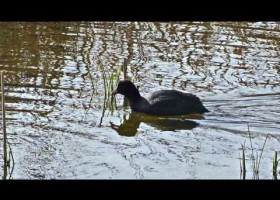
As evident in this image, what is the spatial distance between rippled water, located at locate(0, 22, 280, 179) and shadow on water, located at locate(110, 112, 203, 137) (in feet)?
0.05

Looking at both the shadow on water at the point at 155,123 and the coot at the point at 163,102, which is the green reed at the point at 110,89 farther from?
the shadow on water at the point at 155,123

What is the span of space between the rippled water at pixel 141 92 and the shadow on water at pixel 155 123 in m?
0.01

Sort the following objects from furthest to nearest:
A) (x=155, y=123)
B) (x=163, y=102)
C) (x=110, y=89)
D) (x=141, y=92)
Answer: (x=141, y=92)
(x=110, y=89)
(x=163, y=102)
(x=155, y=123)

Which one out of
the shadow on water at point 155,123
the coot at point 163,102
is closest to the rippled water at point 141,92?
the shadow on water at point 155,123

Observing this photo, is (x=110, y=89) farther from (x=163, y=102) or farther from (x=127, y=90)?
(x=163, y=102)

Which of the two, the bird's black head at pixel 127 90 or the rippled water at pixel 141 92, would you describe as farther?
the bird's black head at pixel 127 90

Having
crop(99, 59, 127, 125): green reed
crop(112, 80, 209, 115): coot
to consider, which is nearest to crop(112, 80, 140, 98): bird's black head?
crop(112, 80, 209, 115): coot

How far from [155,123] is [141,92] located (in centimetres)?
128

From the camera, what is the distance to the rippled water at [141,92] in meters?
6.07

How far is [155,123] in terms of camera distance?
8008mm

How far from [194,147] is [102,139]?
108cm

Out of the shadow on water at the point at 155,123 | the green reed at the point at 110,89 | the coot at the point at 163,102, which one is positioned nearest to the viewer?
the shadow on water at the point at 155,123

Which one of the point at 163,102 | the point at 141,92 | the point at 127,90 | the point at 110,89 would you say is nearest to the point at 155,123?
the point at 163,102
